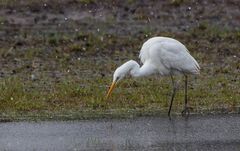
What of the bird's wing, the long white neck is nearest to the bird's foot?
the bird's wing

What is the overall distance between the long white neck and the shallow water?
1116 mm

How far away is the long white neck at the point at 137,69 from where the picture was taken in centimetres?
1305

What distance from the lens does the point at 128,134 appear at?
11.2 m

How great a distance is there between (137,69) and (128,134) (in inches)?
80.3

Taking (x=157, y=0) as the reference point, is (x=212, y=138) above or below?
below

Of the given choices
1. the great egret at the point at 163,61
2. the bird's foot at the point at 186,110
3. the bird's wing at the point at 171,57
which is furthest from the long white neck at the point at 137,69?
the bird's foot at the point at 186,110

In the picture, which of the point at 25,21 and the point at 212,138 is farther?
the point at 25,21

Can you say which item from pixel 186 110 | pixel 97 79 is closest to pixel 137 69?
pixel 186 110

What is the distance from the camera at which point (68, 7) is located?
18250 millimetres

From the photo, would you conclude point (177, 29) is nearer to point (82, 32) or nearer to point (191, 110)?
point (82, 32)

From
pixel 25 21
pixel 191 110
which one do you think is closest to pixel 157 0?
pixel 25 21

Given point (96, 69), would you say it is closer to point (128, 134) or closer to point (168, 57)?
point (168, 57)

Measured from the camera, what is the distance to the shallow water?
34.7 feet

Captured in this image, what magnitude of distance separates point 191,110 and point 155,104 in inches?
24.2
